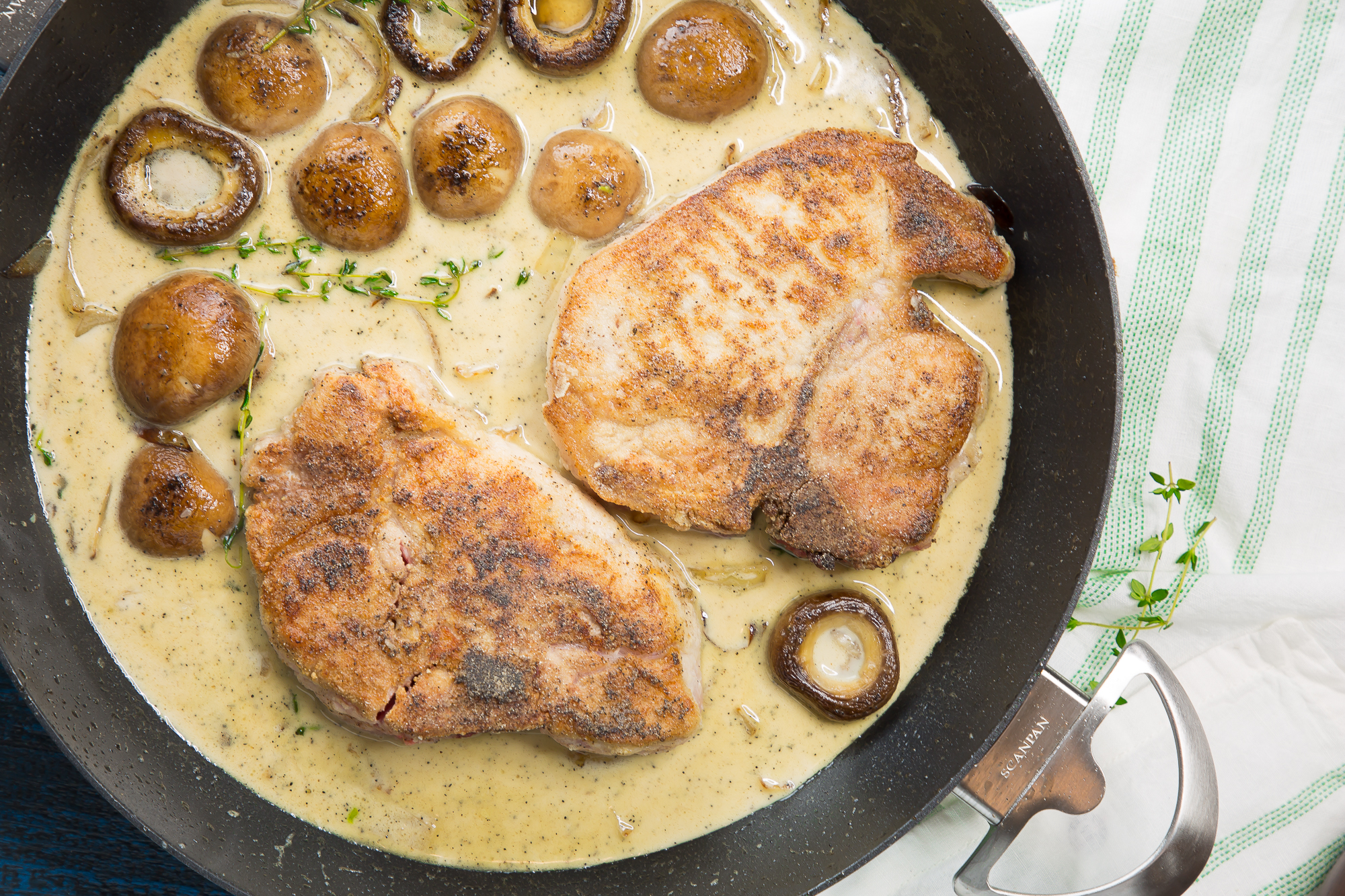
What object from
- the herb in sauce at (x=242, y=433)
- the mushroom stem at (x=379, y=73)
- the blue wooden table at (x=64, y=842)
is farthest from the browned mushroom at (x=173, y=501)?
the mushroom stem at (x=379, y=73)

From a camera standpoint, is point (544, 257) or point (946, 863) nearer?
point (544, 257)

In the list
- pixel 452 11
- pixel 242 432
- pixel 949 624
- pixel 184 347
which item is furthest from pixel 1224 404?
pixel 184 347

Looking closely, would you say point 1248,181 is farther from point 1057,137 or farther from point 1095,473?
point 1095,473

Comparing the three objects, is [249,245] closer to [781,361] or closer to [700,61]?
[700,61]

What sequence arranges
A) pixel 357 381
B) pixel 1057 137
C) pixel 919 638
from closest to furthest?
pixel 357 381, pixel 1057 137, pixel 919 638

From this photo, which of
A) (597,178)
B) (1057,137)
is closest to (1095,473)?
(1057,137)
